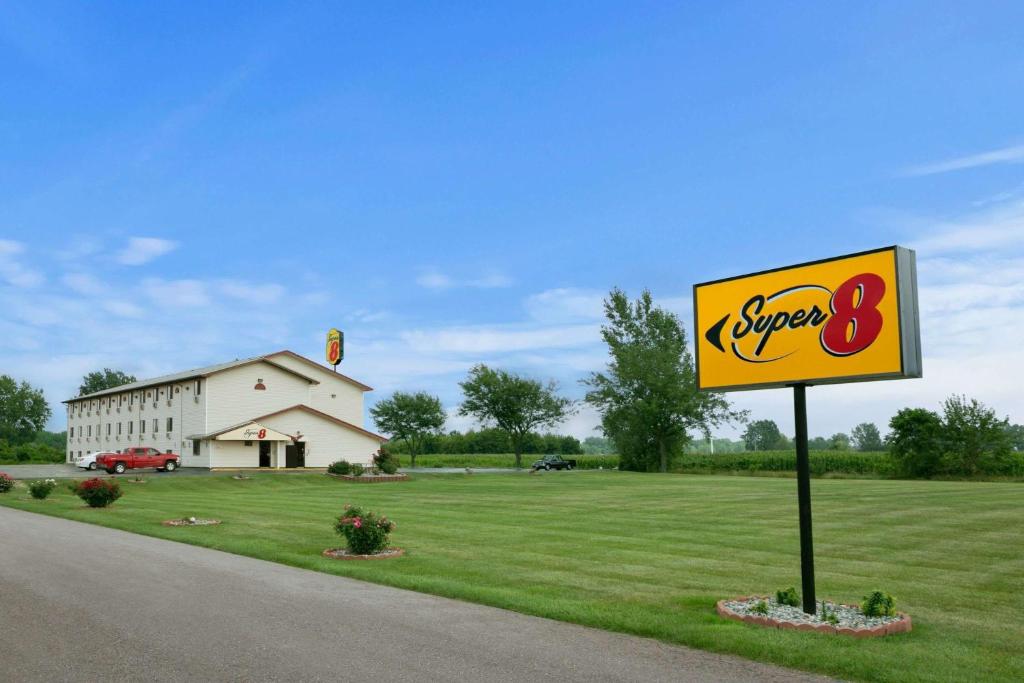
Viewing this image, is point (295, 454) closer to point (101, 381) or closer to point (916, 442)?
point (916, 442)

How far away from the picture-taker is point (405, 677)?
7352 millimetres

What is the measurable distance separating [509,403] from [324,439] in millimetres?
25404

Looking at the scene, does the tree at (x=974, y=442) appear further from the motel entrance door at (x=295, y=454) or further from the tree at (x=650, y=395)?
the motel entrance door at (x=295, y=454)

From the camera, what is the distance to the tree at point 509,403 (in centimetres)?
8488

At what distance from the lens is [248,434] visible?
5909 centimetres

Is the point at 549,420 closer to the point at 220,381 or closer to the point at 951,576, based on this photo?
the point at 220,381

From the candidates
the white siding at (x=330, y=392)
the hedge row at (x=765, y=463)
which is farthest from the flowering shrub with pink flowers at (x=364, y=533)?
the hedge row at (x=765, y=463)

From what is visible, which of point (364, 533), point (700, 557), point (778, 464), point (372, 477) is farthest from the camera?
point (778, 464)

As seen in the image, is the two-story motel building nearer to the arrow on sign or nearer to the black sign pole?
the arrow on sign

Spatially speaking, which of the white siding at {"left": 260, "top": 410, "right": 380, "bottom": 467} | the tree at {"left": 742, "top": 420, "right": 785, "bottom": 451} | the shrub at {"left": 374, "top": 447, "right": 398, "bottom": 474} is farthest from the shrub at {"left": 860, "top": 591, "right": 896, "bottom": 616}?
the tree at {"left": 742, "top": 420, "right": 785, "bottom": 451}

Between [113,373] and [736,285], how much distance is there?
15716cm

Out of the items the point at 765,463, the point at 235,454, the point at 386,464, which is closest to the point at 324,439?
the point at 235,454

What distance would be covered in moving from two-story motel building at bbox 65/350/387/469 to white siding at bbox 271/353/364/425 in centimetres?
9

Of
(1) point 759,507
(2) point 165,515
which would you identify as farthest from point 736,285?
(2) point 165,515
